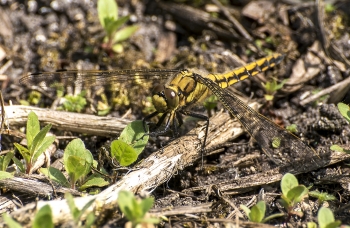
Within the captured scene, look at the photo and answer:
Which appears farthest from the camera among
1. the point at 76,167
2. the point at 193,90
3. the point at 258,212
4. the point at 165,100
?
the point at 193,90

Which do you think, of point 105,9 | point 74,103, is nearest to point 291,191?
point 74,103

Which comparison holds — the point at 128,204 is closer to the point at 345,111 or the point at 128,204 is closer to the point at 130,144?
the point at 130,144

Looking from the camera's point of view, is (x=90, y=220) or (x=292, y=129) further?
(x=292, y=129)

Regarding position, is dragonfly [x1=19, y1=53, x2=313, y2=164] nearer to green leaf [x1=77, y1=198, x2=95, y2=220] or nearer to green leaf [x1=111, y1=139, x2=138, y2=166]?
green leaf [x1=111, y1=139, x2=138, y2=166]

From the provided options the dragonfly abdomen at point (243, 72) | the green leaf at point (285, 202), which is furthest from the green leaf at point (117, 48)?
the green leaf at point (285, 202)

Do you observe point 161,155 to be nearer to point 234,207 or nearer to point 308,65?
point 234,207

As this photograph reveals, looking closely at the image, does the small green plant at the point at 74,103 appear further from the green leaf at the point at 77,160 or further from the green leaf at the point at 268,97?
the green leaf at the point at 268,97
